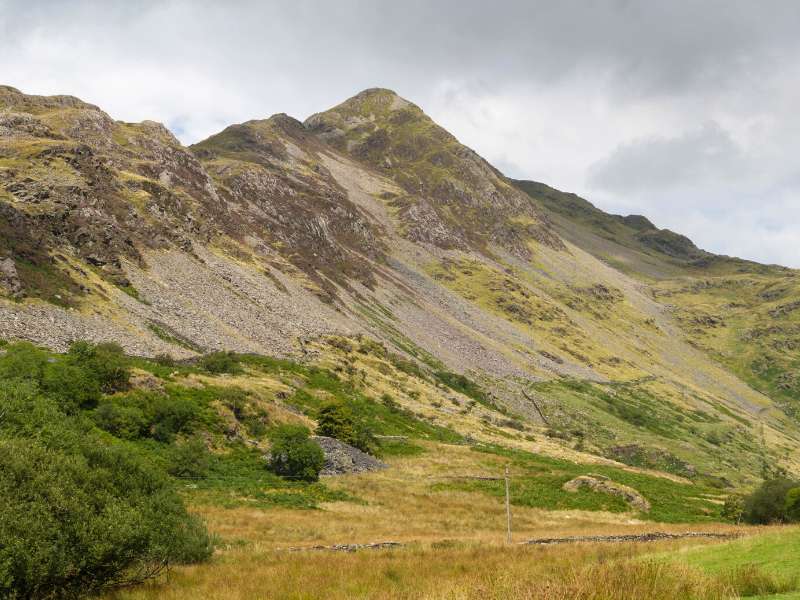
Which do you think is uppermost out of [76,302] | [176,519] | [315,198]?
[315,198]

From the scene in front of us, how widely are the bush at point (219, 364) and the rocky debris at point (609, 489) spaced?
118 feet

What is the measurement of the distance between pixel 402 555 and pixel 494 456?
41.4m

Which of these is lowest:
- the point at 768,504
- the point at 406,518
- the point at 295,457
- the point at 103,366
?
the point at 768,504

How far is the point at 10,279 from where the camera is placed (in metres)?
53.8

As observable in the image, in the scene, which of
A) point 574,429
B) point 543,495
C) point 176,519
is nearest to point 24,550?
point 176,519

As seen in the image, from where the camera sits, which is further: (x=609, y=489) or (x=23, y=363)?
(x=609, y=489)

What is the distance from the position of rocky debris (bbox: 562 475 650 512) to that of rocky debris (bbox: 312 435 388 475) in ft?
55.0

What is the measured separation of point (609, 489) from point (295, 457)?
26.4 metres

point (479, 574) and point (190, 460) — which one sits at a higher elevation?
point (479, 574)

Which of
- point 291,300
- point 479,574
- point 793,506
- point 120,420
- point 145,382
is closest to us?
point 479,574

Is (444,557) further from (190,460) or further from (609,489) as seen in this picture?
(609,489)

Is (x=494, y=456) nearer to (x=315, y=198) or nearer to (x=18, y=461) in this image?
(x=18, y=461)

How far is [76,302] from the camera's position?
Answer: 58.9 m

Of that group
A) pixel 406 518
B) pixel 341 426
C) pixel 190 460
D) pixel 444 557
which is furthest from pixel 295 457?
pixel 444 557
